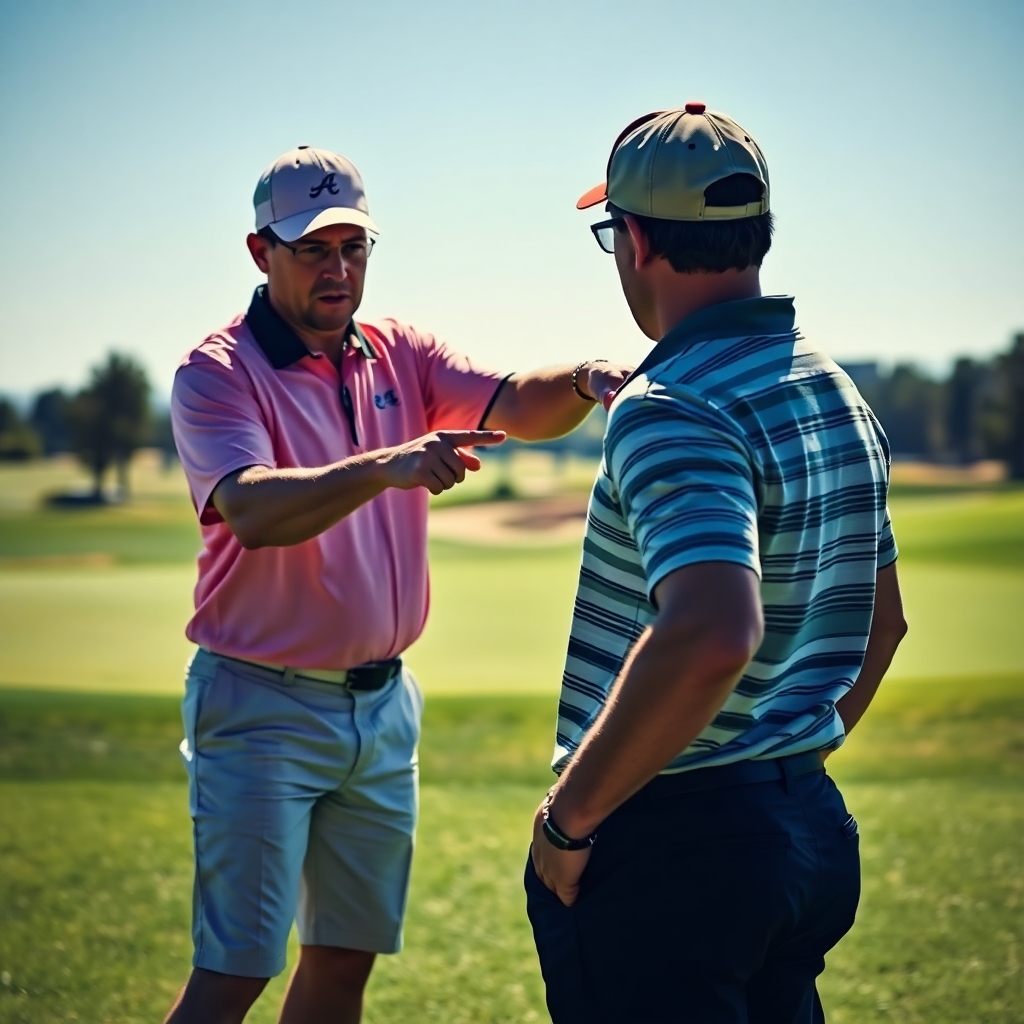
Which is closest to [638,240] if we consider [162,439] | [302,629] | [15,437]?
[302,629]

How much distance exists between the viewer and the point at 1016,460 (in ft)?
55.3

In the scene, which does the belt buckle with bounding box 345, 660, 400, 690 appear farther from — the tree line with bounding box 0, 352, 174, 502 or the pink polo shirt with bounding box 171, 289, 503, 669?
the tree line with bounding box 0, 352, 174, 502

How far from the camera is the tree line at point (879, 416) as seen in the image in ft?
53.4

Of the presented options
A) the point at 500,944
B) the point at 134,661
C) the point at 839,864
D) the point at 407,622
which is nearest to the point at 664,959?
the point at 839,864

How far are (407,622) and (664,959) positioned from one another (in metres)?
1.39

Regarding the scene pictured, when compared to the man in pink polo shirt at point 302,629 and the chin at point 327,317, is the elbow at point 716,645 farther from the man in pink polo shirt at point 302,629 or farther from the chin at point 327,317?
the chin at point 327,317

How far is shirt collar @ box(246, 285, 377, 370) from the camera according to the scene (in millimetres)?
2939

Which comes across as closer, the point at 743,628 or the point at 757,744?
the point at 743,628

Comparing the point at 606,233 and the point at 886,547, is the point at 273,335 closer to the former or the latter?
the point at 606,233

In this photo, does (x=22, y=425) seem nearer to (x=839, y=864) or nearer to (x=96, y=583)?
(x=96, y=583)

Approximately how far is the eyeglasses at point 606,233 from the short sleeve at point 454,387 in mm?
1247

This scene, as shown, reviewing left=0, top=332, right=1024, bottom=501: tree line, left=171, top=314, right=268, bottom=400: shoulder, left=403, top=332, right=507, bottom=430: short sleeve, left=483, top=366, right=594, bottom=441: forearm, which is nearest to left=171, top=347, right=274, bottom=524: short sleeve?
left=171, top=314, right=268, bottom=400: shoulder

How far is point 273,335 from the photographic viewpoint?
2963 millimetres

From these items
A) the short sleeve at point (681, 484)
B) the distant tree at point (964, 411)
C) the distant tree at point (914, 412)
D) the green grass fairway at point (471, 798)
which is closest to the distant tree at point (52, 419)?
the green grass fairway at point (471, 798)
